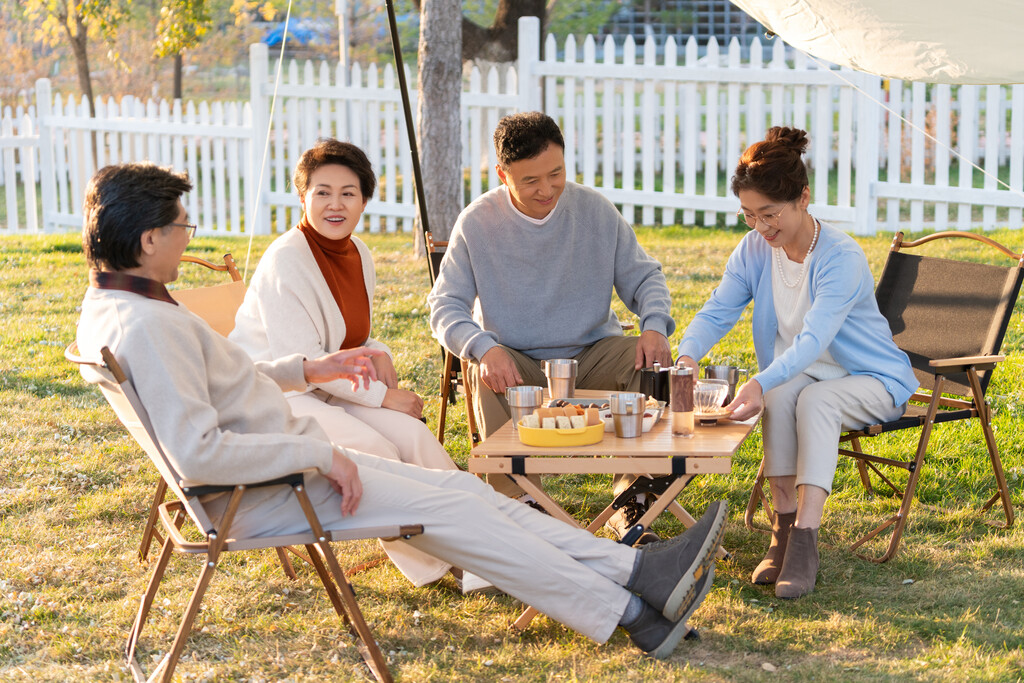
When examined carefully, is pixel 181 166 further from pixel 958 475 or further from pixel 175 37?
pixel 958 475

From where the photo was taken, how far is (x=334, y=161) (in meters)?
3.77

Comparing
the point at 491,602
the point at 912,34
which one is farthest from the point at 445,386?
the point at 912,34

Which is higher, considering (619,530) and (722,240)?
(722,240)

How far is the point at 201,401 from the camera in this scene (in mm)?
2566

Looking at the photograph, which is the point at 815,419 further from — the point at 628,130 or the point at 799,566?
the point at 628,130

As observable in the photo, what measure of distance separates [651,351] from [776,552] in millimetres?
774

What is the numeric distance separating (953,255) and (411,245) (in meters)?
4.30

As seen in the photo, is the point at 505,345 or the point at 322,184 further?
the point at 505,345

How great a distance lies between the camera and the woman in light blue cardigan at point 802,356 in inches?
133

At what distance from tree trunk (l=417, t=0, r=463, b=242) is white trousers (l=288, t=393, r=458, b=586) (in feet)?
14.0

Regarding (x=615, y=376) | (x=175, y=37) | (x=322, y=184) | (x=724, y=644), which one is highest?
(x=175, y=37)

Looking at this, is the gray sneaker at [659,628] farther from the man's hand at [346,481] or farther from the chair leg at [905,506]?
the chair leg at [905,506]

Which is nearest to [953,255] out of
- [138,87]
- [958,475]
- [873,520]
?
[958,475]

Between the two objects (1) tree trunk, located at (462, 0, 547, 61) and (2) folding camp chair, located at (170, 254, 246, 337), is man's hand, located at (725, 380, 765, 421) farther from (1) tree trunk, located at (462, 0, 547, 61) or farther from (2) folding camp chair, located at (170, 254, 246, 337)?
(1) tree trunk, located at (462, 0, 547, 61)
